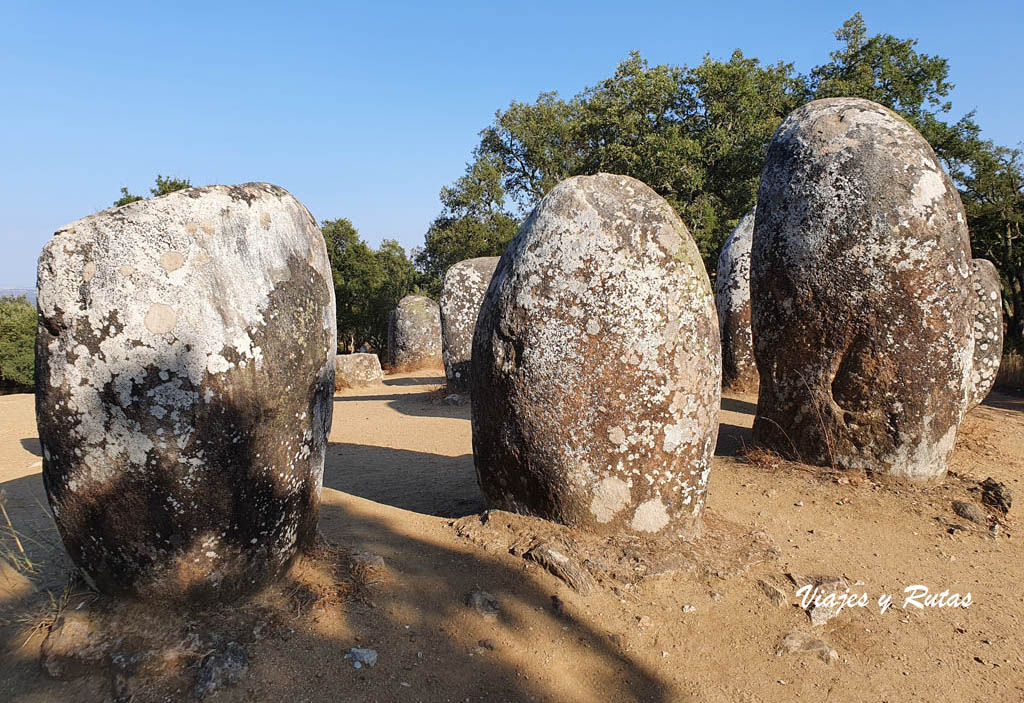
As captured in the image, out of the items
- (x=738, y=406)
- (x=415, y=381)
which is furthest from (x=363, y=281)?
(x=738, y=406)

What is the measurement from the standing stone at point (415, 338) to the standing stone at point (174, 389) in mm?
13317

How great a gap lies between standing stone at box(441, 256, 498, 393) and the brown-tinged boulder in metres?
2.45

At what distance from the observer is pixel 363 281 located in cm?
2230

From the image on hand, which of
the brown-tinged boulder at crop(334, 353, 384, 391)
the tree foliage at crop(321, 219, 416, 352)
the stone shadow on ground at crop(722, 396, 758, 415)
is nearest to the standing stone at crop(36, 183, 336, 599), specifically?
the stone shadow on ground at crop(722, 396, 758, 415)

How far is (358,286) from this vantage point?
22.2m

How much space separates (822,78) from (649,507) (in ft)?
68.2

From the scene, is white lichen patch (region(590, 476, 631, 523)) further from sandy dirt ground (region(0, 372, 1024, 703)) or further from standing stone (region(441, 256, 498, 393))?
standing stone (region(441, 256, 498, 393))

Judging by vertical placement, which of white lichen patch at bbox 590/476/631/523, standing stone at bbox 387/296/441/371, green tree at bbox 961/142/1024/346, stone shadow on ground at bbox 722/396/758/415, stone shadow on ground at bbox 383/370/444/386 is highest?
green tree at bbox 961/142/1024/346

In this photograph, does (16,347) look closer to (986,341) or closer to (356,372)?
(356,372)

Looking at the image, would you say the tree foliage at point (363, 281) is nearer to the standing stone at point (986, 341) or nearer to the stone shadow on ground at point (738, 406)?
the stone shadow on ground at point (738, 406)

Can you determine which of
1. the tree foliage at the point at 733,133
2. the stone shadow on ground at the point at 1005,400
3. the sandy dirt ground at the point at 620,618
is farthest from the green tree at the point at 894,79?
the sandy dirt ground at the point at 620,618

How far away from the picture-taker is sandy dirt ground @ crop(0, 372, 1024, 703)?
104 inches

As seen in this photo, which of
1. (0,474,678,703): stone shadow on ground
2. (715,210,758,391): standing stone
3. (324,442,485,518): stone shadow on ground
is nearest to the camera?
→ (0,474,678,703): stone shadow on ground

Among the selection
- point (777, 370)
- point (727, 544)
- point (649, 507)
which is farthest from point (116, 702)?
point (777, 370)
